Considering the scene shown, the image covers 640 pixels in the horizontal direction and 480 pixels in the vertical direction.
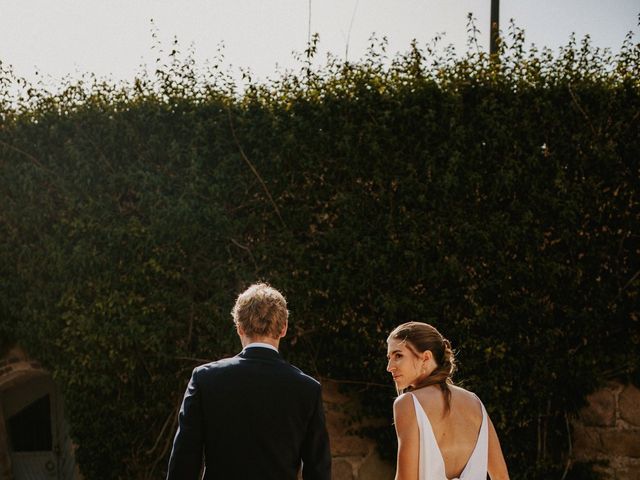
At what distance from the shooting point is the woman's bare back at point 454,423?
11.9 ft

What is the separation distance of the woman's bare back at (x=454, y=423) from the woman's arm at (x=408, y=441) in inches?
3.0

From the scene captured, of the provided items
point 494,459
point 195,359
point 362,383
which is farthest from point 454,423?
point 195,359

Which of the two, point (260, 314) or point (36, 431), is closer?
point (260, 314)

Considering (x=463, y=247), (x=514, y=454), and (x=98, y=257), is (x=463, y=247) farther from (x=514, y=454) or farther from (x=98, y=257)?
(x=98, y=257)

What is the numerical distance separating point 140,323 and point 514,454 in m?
3.22

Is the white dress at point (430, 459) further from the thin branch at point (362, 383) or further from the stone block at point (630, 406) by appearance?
the stone block at point (630, 406)

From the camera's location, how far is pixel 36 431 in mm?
7531

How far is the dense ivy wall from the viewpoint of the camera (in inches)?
245

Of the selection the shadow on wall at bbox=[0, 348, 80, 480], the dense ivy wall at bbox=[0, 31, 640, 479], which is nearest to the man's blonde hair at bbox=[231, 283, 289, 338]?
the dense ivy wall at bbox=[0, 31, 640, 479]

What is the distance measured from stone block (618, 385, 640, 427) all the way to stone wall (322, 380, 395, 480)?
196 centimetres

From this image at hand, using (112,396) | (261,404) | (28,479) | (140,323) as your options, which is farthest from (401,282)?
(28,479)

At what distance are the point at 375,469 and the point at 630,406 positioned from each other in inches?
85.5

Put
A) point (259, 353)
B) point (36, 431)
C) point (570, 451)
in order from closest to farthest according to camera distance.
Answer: point (259, 353) < point (570, 451) < point (36, 431)

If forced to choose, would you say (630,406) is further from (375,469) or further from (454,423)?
(454,423)
